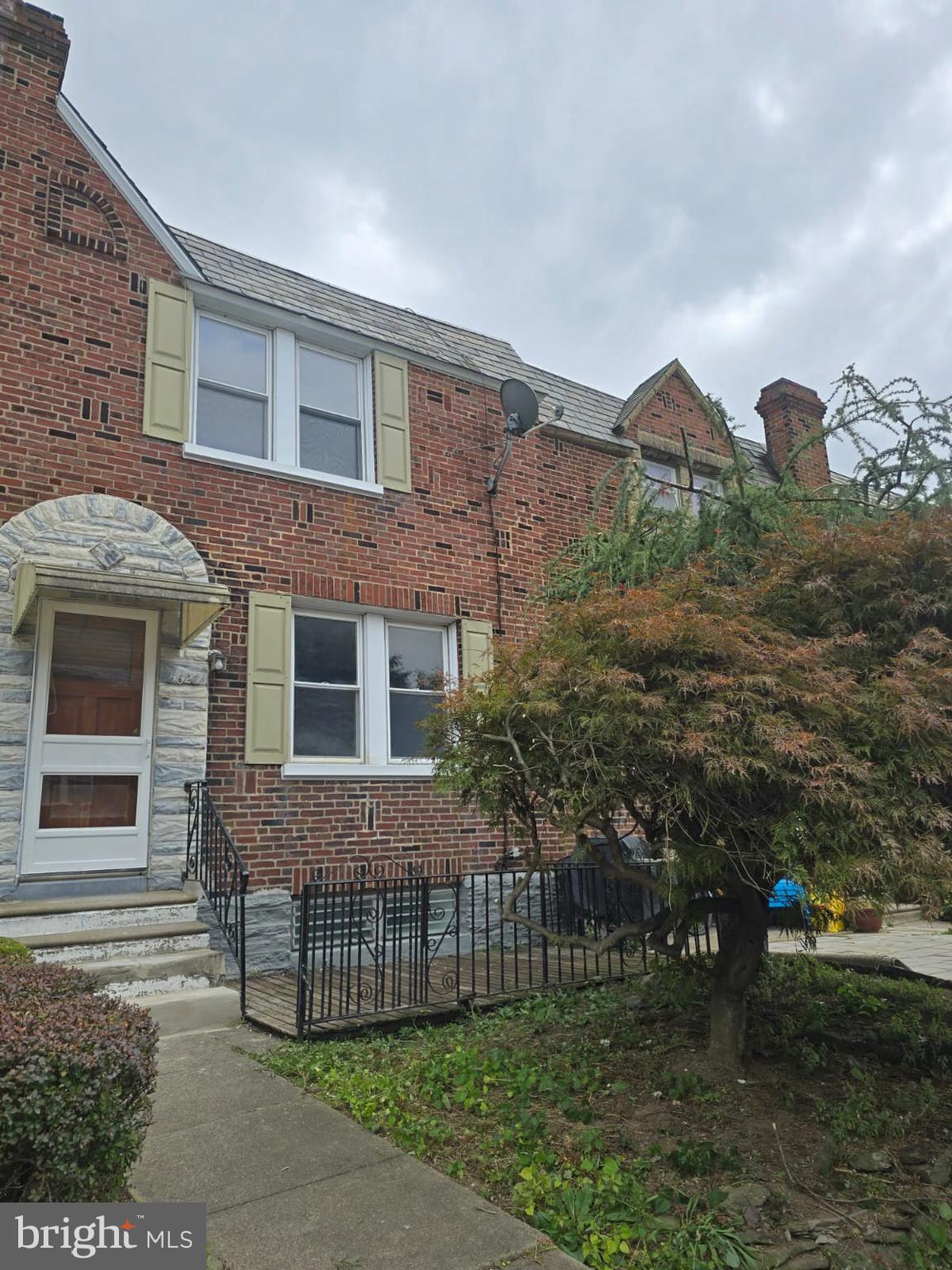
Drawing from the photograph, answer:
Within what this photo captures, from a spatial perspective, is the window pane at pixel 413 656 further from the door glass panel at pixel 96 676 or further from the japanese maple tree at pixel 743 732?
the japanese maple tree at pixel 743 732

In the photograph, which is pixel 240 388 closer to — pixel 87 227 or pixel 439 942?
pixel 87 227

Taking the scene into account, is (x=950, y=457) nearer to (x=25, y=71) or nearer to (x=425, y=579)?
(x=425, y=579)

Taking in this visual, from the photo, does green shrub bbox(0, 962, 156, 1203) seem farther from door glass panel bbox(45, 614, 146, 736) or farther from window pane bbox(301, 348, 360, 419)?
window pane bbox(301, 348, 360, 419)

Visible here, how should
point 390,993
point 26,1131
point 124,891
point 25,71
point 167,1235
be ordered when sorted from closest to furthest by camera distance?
point 26,1131
point 167,1235
point 390,993
point 124,891
point 25,71

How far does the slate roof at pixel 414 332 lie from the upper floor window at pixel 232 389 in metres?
0.46

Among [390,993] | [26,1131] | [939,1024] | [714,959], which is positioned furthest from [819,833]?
[390,993]

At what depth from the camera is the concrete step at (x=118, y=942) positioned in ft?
19.3

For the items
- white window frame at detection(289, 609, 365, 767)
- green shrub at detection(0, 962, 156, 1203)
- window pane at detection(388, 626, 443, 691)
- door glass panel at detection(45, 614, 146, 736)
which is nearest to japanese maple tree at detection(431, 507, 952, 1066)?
green shrub at detection(0, 962, 156, 1203)

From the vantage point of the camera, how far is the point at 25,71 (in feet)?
26.0

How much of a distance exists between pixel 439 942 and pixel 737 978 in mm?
2248

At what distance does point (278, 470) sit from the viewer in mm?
8422

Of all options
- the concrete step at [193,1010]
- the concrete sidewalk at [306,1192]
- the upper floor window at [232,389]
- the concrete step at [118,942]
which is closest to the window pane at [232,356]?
the upper floor window at [232,389]

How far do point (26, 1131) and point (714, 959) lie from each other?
3.95 meters

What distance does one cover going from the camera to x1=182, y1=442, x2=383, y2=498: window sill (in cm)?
804
